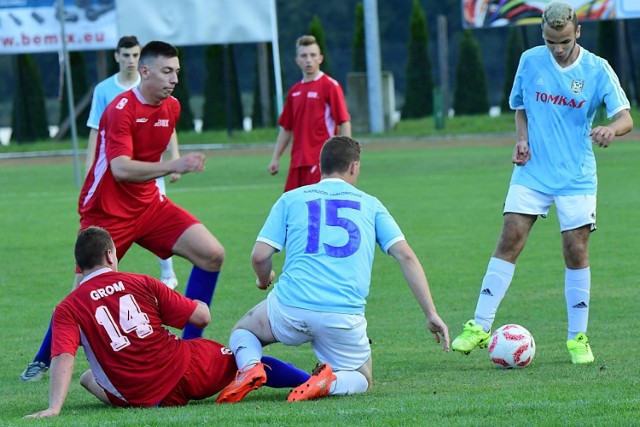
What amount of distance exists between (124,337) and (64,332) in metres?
0.30

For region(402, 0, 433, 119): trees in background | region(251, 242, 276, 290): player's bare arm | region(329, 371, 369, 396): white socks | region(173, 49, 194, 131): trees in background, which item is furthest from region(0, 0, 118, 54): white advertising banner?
region(329, 371, 369, 396): white socks

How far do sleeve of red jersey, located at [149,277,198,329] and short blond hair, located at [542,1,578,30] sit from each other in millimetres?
2677

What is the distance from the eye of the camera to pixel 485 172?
22.2m

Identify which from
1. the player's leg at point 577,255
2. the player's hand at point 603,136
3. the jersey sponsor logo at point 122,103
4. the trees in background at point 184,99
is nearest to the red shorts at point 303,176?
the jersey sponsor logo at point 122,103

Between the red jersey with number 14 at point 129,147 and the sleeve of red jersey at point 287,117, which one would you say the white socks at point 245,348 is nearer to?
the red jersey with number 14 at point 129,147

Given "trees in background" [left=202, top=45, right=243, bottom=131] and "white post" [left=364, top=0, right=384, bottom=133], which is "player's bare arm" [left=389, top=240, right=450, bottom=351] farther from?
"trees in background" [left=202, top=45, right=243, bottom=131]

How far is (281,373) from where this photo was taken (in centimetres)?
657

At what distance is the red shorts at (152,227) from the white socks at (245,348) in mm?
1496

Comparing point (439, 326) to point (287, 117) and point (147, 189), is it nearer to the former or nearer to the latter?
point (147, 189)

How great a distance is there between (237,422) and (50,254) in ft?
29.1

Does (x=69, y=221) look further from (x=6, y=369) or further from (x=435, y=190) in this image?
(x=6, y=369)

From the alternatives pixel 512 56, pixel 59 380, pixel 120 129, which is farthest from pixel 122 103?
pixel 512 56

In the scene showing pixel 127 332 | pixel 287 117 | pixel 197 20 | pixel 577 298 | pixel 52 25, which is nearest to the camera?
pixel 127 332

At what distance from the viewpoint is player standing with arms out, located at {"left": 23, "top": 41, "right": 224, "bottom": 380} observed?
25.3 ft
